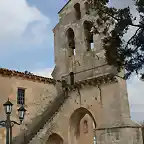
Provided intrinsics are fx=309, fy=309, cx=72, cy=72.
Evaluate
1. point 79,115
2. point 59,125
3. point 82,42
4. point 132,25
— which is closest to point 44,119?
point 59,125

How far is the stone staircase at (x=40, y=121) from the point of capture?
788 inches

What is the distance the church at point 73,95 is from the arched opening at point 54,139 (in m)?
0.08

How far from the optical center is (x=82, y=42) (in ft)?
76.6

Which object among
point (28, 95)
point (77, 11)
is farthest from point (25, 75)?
point (77, 11)

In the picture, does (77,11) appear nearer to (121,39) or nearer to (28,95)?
(28,95)

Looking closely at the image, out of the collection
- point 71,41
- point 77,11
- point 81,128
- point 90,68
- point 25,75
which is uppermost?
point 77,11

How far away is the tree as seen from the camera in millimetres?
10523

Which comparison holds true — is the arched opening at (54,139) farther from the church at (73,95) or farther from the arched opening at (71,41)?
the arched opening at (71,41)

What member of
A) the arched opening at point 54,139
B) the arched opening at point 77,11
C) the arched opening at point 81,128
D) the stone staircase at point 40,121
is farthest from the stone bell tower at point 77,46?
the arched opening at point 54,139

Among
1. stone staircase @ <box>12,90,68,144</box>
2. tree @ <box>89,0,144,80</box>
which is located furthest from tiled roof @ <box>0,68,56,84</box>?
tree @ <box>89,0,144,80</box>

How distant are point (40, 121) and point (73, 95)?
3.09 meters

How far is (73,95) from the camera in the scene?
22.5 meters

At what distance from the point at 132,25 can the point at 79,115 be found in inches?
511

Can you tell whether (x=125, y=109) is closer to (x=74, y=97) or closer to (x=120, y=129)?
(x=120, y=129)
